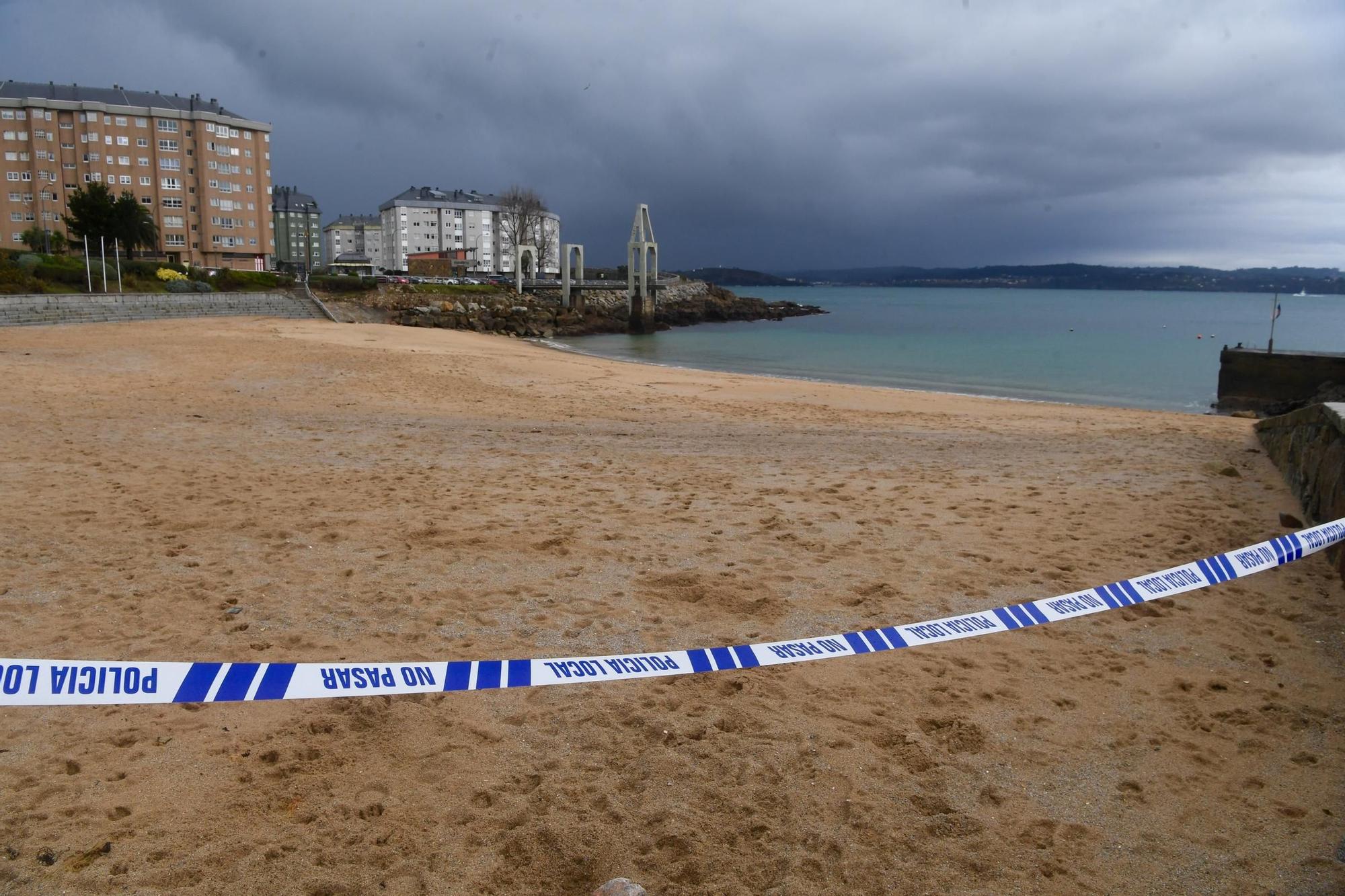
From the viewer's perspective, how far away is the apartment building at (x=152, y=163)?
2746 inches

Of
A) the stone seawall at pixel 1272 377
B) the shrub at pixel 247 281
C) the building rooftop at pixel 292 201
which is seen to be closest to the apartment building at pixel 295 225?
the building rooftop at pixel 292 201

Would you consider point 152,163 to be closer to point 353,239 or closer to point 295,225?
point 295,225

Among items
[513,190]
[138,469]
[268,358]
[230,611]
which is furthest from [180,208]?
[230,611]

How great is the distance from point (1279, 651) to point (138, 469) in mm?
9951

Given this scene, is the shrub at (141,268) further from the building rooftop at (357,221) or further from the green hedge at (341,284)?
the building rooftop at (357,221)

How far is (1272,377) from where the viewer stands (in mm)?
30391

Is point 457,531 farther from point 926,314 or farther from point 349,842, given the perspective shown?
point 926,314

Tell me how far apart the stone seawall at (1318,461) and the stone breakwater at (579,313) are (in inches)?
1806

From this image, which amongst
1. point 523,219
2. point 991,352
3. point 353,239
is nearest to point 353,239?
point 353,239

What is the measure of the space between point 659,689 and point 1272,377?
1341 inches

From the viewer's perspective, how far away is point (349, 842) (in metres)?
3.08

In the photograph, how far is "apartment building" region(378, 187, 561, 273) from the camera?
385ft

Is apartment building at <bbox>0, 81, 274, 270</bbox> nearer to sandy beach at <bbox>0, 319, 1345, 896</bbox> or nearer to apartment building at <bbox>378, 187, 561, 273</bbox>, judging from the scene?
apartment building at <bbox>378, 187, 561, 273</bbox>

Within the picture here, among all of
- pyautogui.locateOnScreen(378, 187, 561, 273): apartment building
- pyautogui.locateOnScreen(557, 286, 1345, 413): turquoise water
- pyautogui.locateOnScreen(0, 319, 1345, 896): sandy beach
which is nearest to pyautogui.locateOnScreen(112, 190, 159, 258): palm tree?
pyautogui.locateOnScreen(557, 286, 1345, 413): turquoise water
